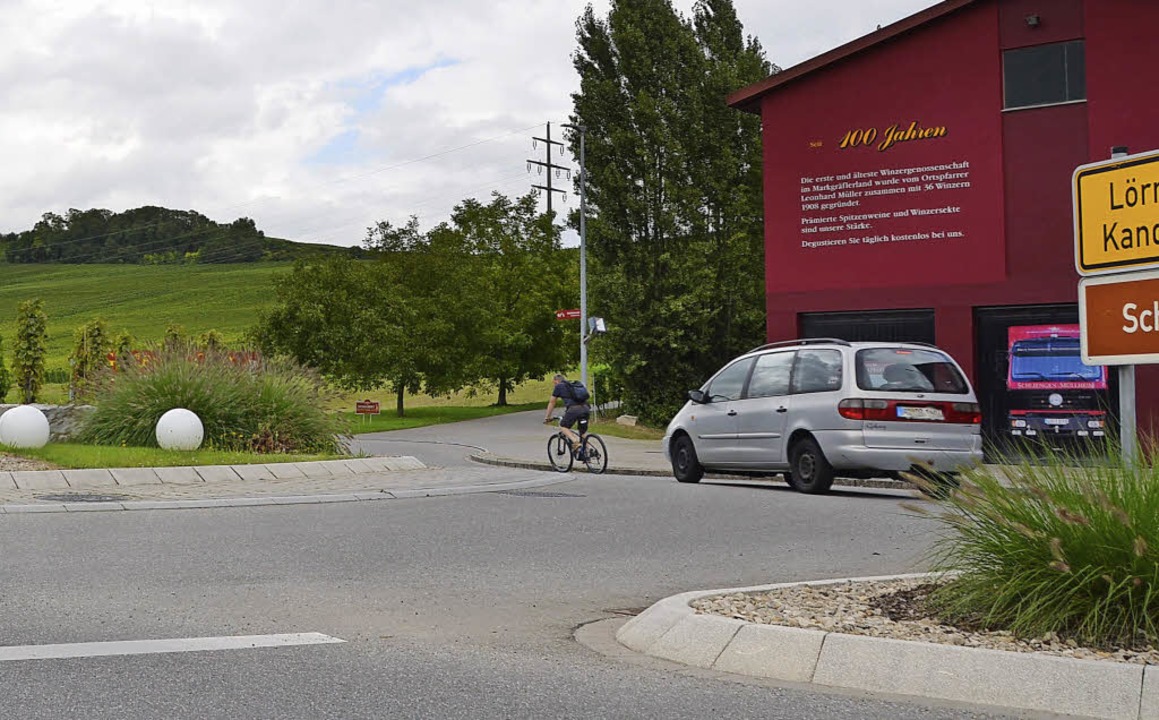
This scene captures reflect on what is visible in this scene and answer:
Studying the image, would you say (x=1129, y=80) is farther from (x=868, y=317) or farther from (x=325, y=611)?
(x=325, y=611)

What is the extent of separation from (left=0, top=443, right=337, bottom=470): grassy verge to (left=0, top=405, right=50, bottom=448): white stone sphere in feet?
0.51

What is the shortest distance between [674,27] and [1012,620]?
36.6 meters

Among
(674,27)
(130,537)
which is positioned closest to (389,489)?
(130,537)

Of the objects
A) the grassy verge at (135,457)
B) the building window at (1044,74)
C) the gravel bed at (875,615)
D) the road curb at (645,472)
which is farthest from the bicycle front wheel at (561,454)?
the gravel bed at (875,615)

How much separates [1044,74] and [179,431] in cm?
1616

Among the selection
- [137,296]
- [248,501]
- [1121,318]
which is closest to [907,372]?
[248,501]

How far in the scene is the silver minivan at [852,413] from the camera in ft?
48.5

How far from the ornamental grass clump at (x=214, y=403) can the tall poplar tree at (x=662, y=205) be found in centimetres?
1968

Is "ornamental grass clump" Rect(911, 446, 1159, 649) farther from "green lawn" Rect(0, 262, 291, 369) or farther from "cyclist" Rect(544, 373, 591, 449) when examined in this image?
"green lawn" Rect(0, 262, 291, 369)

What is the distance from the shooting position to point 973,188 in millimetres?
23703

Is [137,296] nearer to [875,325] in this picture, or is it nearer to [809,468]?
[875,325]

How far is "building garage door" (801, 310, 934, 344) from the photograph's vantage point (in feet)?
79.2

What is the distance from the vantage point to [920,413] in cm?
1488

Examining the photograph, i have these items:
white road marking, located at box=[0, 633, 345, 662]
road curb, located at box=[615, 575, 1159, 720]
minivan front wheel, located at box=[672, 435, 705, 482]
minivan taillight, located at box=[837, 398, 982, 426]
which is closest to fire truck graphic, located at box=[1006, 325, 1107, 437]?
minivan front wheel, located at box=[672, 435, 705, 482]
